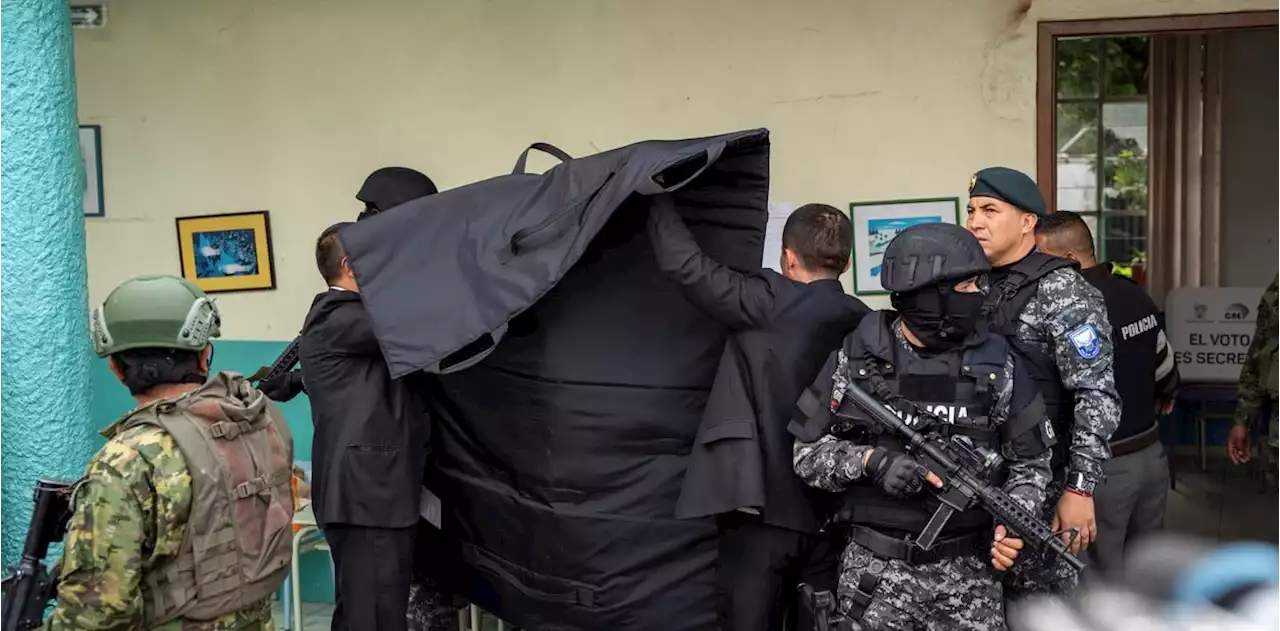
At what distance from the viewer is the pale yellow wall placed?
434 cm

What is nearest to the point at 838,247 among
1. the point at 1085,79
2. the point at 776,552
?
the point at 776,552

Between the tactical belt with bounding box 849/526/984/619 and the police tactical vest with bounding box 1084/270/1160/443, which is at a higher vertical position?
the police tactical vest with bounding box 1084/270/1160/443

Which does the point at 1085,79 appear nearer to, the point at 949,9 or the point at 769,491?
the point at 949,9

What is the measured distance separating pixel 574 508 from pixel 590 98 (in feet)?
7.32

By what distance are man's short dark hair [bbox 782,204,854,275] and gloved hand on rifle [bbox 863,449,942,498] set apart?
0.61 meters

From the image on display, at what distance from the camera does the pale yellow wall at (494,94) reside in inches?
171

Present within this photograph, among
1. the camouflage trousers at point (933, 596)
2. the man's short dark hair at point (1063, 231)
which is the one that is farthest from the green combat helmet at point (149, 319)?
the man's short dark hair at point (1063, 231)

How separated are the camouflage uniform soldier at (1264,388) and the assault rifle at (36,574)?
398 centimetres

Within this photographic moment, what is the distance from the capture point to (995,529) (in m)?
2.58

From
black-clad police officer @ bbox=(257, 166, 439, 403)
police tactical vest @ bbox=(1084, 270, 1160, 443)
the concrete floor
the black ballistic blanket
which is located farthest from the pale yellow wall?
the concrete floor

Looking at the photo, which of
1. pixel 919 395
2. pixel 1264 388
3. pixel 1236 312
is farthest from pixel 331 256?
pixel 1236 312

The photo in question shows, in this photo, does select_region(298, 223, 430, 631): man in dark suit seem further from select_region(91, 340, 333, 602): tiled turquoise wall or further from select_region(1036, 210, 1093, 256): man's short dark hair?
select_region(1036, 210, 1093, 256): man's short dark hair

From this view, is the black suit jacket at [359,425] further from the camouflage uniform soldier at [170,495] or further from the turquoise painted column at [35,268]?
the turquoise painted column at [35,268]

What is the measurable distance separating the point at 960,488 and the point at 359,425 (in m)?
1.57
